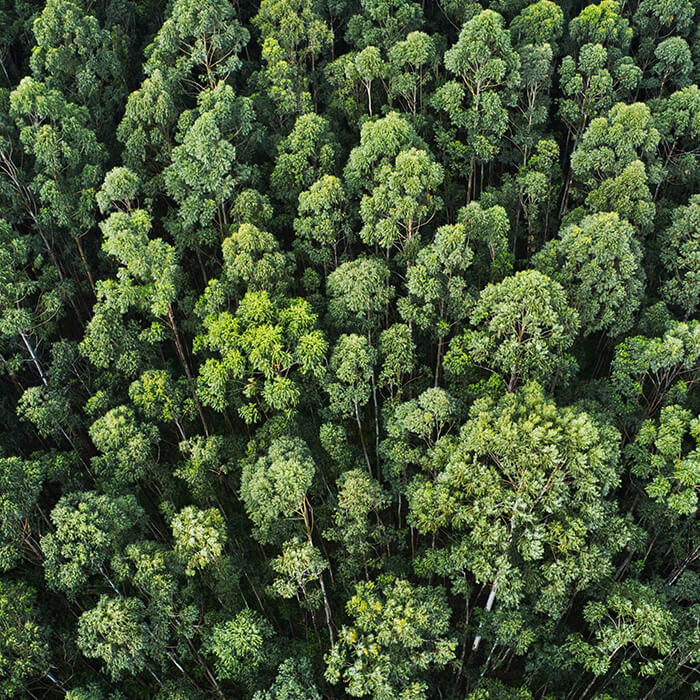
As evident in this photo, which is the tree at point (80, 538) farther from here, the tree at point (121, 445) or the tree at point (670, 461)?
the tree at point (670, 461)

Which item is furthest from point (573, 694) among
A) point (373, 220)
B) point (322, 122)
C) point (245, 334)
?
point (322, 122)

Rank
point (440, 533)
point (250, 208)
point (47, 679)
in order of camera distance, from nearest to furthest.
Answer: point (47, 679) → point (440, 533) → point (250, 208)

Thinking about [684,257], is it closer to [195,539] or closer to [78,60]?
[195,539]

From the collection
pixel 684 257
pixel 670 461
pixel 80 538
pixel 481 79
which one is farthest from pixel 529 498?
pixel 481 79

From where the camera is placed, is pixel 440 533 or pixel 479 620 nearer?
pixel 479 620

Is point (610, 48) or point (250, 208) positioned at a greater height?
point (610, 48)

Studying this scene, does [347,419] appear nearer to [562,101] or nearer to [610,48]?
[562,101]
